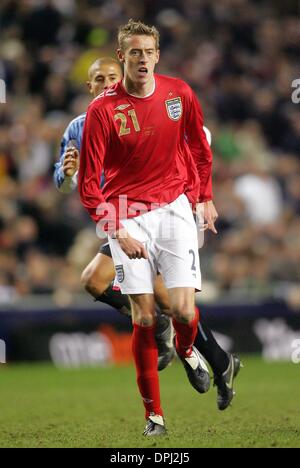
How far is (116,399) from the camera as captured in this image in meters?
8.98

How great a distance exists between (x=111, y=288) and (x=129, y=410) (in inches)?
45.3

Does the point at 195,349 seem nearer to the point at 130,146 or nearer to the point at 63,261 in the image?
Result: the point at 130,146

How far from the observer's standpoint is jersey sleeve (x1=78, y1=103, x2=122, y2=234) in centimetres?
628

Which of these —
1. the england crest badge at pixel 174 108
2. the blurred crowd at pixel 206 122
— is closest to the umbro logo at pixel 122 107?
the england crest badge at pixel 174 108

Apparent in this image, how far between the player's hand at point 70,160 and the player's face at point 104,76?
0.71 metres

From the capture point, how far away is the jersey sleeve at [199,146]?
21.8 ft

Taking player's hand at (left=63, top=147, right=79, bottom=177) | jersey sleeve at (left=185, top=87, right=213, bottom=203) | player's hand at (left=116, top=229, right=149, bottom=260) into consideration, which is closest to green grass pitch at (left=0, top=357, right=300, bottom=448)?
player's hand at (left=116, top=229, right=149, bottom=260)

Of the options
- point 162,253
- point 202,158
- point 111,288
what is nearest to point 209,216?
point 202,158

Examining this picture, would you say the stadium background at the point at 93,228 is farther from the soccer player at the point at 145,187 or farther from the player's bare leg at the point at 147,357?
the soccer player at the point at 145,187

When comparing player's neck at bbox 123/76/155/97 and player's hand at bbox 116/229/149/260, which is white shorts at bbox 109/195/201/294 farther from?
player's neck at bbox 123/76/155/97

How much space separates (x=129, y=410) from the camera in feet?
26.6

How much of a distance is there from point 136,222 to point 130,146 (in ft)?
1.52

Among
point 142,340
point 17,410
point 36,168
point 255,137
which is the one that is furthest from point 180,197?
point 255,137
